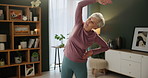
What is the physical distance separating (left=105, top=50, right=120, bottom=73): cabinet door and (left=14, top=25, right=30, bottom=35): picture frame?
86.5 inches

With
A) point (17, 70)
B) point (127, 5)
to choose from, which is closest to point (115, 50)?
point (127, 5)

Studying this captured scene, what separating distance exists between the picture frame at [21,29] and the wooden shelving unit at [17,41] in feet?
0.08

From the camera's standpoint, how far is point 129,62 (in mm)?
3600

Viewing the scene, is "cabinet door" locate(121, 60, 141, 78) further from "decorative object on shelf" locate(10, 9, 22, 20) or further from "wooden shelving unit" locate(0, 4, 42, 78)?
"decorative object on shelf" locate(10, 9, 22, 20)

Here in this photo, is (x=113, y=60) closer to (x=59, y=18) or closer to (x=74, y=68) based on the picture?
(x=59, y=18)

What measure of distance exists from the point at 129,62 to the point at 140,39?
2.18 ft

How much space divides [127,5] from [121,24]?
0.54m

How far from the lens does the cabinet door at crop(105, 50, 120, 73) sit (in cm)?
389

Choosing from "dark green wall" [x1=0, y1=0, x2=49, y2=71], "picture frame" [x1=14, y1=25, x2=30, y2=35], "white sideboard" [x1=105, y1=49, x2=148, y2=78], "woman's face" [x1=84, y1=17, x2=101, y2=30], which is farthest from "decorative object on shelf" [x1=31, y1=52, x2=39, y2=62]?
"woman's face" [x1=84, y1=17, x2=101, y2=30]

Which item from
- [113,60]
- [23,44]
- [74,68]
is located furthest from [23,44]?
[74,68]

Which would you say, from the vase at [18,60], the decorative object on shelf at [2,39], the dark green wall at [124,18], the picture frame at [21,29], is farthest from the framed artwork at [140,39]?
the decorative object on shelf at [2,39]

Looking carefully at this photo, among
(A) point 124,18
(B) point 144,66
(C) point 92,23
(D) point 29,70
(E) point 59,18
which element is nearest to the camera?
(C) point 92,23

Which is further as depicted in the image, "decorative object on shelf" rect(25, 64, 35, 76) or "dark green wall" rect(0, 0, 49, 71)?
"dark green wall" rect(0, 0, 49, 71)

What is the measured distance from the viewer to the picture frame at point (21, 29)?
3.64 meters
